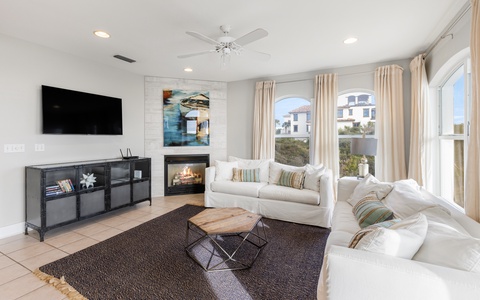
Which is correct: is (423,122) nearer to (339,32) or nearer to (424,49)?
(424,49)

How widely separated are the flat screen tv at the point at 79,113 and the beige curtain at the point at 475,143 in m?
4.81

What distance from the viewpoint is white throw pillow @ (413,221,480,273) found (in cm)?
103

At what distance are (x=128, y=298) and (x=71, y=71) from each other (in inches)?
140

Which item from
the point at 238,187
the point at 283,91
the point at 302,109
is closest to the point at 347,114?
the point at 302,109

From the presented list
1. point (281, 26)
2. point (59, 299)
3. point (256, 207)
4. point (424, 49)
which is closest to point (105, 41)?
point (281, 26)

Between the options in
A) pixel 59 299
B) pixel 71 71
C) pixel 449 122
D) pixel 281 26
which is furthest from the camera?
pixel 71 71

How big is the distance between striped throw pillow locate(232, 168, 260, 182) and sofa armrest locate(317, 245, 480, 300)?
309 cm

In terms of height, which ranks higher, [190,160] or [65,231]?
[190,160]

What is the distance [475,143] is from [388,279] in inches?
62.2

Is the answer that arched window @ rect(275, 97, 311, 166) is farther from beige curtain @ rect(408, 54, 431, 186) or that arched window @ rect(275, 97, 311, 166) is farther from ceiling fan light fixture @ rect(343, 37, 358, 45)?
beige curtain @ rect(408, 54, 431, 186)

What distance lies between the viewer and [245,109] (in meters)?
5.27

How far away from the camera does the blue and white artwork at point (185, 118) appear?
5098 mm

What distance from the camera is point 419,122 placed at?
11.1ft

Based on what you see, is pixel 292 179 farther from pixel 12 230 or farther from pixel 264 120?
pixel 12 230
